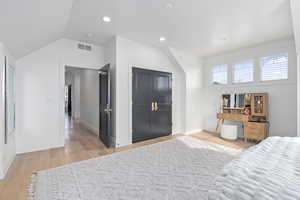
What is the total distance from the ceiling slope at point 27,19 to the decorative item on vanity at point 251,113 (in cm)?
458

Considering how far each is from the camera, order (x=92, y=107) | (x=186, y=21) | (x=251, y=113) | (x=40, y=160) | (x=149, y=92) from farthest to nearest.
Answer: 1. (x=92, y=107)
2. (x=149, y=92)
3. (x=251, y=113)
4. (x=186, y=21)
5. (x=40, y=160)

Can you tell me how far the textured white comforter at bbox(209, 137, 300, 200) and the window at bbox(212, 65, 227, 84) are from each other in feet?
12.8

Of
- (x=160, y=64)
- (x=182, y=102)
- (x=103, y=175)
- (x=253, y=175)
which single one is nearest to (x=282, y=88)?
(x=182, y=102)

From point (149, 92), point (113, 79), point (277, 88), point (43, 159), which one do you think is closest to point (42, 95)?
point (43, 159)

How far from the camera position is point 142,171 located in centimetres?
173

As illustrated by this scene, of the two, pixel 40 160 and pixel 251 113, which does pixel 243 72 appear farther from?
pixel 40 160

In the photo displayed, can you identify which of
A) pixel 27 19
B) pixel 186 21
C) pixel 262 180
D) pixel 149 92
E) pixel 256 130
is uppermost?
pixel 186 21

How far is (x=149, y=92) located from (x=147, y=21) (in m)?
1.84

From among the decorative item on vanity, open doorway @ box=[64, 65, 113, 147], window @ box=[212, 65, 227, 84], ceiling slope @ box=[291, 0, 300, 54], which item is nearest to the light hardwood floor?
open doorway @ box=[64, 65, 113, 147]

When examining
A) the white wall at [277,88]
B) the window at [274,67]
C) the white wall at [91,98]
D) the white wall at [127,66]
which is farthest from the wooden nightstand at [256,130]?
the white wall at [91,98]

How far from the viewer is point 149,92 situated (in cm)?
407

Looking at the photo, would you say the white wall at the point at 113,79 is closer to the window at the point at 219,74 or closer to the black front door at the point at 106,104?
the black front door at the point at 106,104

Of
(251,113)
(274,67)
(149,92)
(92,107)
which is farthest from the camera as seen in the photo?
(92,107)

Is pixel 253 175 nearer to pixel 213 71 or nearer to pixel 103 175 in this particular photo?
pixel 103 175
